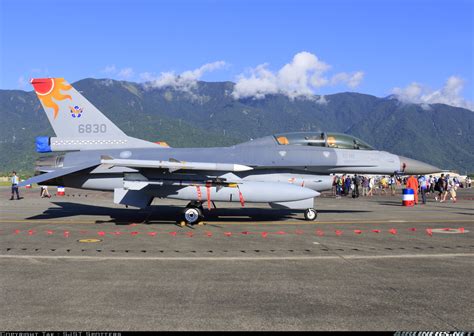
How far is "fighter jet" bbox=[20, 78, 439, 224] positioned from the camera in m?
14.7

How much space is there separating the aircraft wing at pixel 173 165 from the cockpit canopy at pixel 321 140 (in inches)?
83.2

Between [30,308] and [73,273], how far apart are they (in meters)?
2.07

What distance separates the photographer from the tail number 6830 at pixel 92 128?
648 inches

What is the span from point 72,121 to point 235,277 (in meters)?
11.1

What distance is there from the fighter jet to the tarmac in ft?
3.94

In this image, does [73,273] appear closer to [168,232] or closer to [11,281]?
[11,281]

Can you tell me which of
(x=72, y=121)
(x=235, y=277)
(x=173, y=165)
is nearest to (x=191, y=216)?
(x=173, y=165)

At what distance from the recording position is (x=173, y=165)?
14.1m

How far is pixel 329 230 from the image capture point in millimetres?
13609

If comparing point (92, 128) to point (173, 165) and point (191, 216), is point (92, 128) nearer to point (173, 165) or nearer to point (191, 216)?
point (173, 165)

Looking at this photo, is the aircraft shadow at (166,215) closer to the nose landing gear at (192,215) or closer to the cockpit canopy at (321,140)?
the nose landing gear at (192,215)

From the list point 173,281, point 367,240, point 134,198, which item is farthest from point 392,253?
point 134,198

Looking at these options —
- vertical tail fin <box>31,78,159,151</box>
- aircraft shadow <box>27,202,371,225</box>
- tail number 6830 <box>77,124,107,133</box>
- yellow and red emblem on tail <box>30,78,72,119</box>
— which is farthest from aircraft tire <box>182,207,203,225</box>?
yellow and red emblem on tail <box>30,78,72,119</box>

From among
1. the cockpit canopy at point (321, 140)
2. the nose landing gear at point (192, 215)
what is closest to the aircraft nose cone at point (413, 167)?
the cockpit canopy at point (321, 140)
